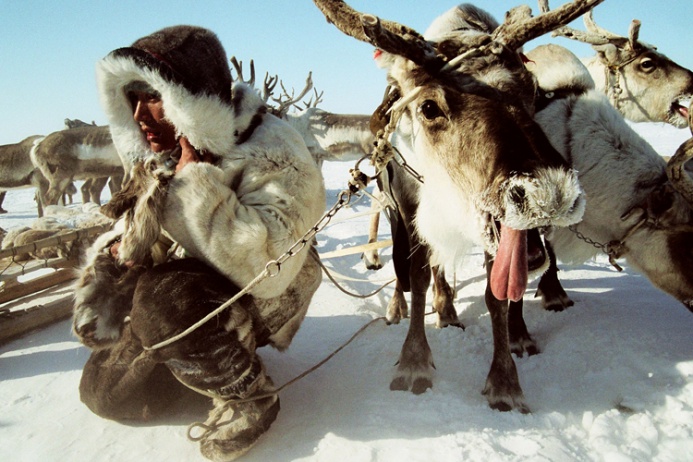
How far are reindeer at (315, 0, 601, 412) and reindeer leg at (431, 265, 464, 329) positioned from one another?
79 cm

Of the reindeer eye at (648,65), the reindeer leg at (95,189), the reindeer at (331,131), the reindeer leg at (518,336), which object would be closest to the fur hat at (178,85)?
the reindeer leg at (518,336)

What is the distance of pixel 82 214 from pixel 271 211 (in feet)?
9.12

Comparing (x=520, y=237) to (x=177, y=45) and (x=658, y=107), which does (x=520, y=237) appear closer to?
(x=177, y=45)

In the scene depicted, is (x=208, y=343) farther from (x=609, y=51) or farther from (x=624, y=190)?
Result: (x=609, y=51)

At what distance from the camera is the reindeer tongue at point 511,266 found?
1.57m

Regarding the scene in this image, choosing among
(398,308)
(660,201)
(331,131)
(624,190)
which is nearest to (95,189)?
Result: (331,131)

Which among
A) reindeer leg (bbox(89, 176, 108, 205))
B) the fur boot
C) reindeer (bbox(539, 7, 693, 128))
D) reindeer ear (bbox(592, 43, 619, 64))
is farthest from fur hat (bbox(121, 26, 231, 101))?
reindeer leg (bbox(89, 176, 108, 205))

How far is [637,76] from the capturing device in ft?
12.7

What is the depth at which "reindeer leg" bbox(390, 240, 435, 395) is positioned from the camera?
7.61 ft

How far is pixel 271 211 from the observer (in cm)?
188

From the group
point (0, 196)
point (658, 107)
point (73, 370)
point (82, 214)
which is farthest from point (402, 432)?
point (0, 196)

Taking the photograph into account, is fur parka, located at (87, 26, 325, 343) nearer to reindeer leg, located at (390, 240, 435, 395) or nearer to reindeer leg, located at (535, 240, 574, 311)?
reindeer leg, located at (390, 240, 435, 395)

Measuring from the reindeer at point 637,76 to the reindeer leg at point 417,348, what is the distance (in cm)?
253

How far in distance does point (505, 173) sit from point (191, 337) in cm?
137
